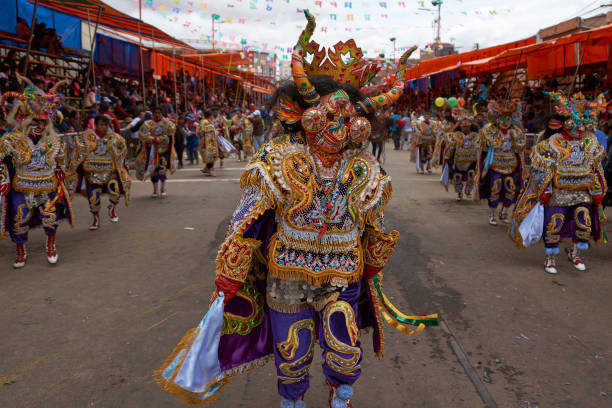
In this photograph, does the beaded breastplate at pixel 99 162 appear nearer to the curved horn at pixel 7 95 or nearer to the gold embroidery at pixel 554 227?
the curved horn at pixel 7 95

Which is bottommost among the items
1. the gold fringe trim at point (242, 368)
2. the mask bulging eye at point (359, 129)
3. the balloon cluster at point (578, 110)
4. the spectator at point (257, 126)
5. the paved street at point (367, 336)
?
the paved street at point (367, 336)

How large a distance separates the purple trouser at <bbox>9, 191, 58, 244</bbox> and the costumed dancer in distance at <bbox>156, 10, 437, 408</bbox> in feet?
13.7

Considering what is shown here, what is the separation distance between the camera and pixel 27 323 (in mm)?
4023

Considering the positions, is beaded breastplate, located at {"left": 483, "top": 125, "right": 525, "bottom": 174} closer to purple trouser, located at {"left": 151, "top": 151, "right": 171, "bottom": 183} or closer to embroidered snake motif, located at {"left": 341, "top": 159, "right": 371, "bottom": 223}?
embroidered snake motif, located at {"left": 341, "top": 159, "right": 371, "bottom": 223}

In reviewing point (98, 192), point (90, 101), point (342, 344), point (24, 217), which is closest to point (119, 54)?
point (90, 101)

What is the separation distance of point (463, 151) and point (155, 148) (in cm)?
651

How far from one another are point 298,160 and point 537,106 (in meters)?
11.8

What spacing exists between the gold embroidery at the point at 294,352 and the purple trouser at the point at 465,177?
319 inches

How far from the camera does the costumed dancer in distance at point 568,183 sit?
5.14 m

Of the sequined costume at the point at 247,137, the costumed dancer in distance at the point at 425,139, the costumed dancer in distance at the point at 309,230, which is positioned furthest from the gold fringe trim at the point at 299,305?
the sequined costume at the point at 247,137

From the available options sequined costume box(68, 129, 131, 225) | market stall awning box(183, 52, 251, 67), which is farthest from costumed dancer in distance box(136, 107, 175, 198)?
market stall awning box(183, 52, 251, 67)

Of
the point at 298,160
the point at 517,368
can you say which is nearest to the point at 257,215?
the point at 298,160

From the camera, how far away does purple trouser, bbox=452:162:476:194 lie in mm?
9555

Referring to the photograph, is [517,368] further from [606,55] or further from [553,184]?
[606,55]
